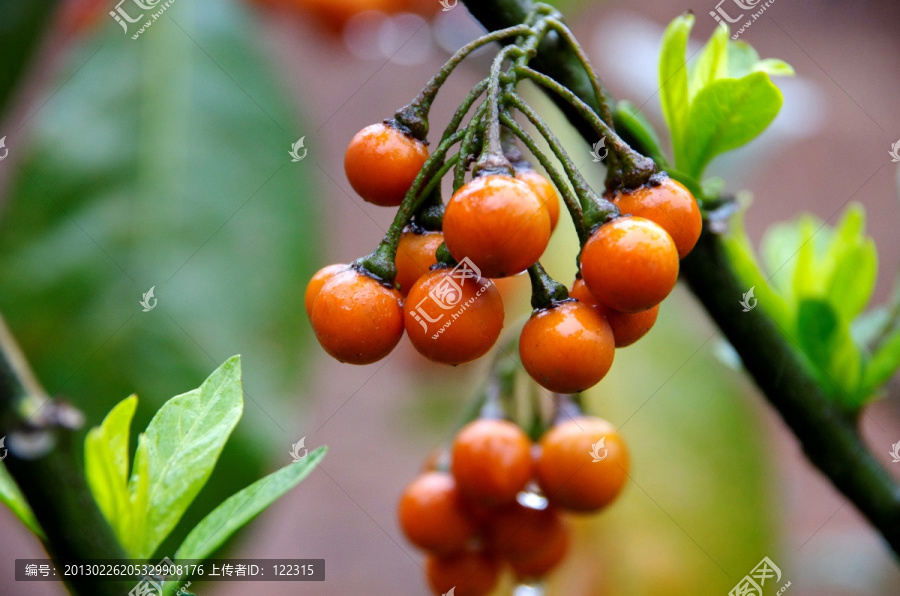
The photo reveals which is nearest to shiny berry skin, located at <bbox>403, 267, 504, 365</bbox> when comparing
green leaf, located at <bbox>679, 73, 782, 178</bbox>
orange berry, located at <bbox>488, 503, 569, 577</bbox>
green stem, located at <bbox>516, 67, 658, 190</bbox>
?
green stem, located at <bbox>516, 67, 658, 190</bbox>

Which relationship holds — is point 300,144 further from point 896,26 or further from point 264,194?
point 896,26

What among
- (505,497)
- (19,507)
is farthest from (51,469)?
(505,497)

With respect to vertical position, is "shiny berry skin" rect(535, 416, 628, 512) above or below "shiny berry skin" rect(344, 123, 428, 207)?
below
